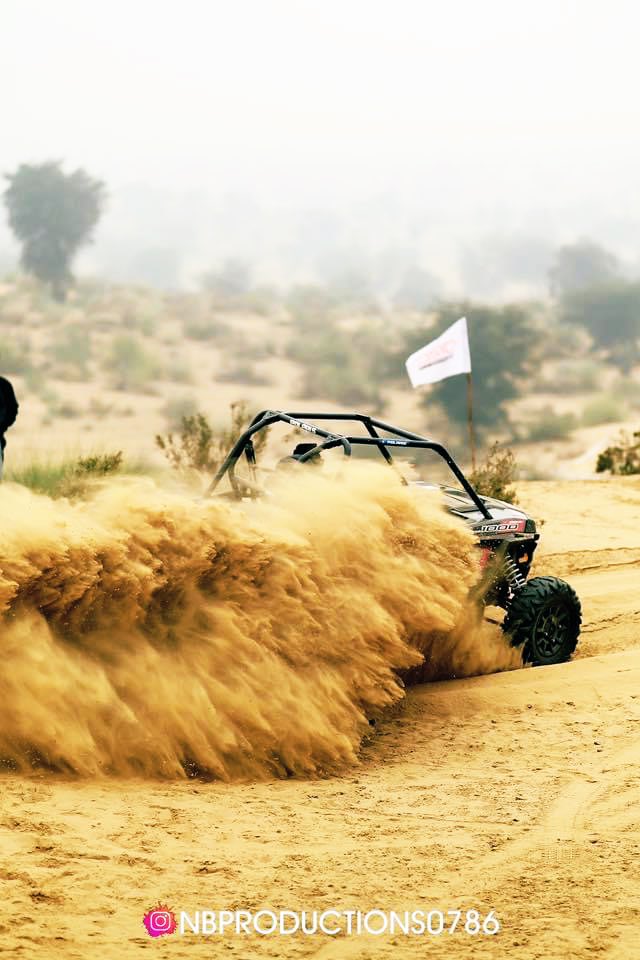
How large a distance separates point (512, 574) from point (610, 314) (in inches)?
1793

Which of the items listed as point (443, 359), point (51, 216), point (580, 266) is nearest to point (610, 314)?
point (580, 266)

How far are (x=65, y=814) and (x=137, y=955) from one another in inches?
42.4

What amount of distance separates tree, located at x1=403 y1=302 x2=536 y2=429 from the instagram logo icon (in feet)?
113

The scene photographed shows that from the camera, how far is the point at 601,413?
38.3 m

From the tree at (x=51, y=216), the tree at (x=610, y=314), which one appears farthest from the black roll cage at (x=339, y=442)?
the tree at (x=610, y=314)

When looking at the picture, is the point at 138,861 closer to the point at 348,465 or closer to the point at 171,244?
the point at 348,465

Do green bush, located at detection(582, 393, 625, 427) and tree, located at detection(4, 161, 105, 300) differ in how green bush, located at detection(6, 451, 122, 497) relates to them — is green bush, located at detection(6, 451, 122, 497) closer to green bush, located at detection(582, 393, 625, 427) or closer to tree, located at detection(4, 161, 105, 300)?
green bush, located at detection(582, 393, 625, 427)

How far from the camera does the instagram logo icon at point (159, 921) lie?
3.94 meters

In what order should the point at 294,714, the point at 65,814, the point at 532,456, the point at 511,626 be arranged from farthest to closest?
1. the point at 532,456
2. the point at 511,626
3. the point at 294,714
4. the point at 65,814

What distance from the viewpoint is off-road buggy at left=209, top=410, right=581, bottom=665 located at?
7.57 metres

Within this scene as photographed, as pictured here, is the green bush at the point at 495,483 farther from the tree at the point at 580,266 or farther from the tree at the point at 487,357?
the tree at the point at 580,266

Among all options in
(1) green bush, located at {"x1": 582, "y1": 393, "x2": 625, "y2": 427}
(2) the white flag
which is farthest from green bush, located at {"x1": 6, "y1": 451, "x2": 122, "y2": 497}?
(1) green bush, located at {"x1": 582, "y1": 393, "x2": 625, "y2": 427}

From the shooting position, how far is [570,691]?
7.36 m

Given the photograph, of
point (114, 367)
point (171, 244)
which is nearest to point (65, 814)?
point (114, 367)
